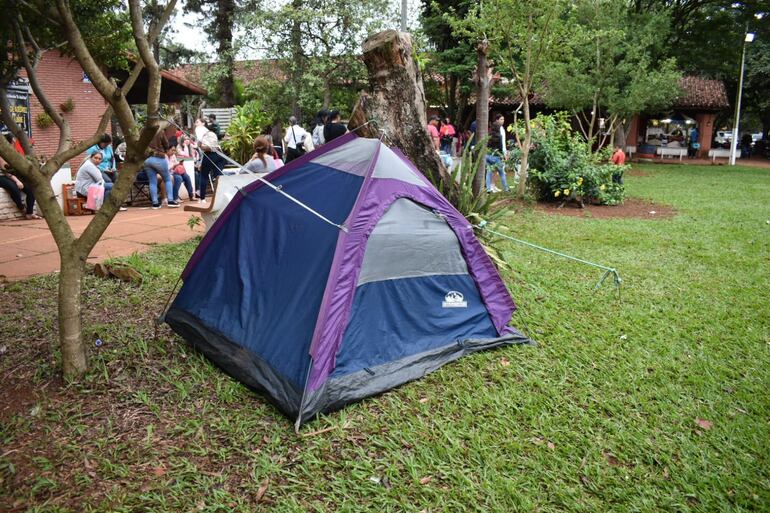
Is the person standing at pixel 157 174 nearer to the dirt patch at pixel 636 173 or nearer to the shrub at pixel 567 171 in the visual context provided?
the shrub at pixel 567 171

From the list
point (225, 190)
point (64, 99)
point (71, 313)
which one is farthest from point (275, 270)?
point (64, 99)

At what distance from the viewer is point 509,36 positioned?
1059 centimetres

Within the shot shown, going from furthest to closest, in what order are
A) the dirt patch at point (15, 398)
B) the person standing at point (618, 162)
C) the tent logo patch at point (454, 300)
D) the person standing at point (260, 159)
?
the person standing at point (618, 162) → the person standing at point (260, 159) → the tent logo patch at point (454, 300) → the dirt patch at point (15, 398)

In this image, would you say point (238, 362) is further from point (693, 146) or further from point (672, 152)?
point (693, 146)

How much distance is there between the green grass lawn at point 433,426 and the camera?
9.05 ft

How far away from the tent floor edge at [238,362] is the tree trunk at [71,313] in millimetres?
747

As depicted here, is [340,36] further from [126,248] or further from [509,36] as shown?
[126,248]

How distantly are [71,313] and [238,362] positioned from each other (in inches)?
42.0

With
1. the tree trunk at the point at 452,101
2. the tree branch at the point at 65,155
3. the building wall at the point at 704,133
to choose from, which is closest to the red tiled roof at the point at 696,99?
the building wall at the point at 704,133

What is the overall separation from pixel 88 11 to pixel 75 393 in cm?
323

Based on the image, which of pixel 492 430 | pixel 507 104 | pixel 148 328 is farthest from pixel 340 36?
pixel 492 430

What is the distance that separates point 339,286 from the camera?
3.48m

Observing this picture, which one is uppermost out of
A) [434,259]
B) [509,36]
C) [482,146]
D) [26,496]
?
[509,36]

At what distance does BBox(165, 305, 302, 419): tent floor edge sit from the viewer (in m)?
3.34
